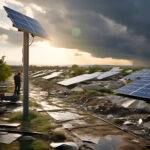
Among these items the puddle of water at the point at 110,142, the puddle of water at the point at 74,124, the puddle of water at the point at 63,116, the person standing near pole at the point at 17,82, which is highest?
the person standing near pole at the point at 17,82

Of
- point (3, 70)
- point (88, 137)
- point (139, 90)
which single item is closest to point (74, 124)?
point (88, 137)

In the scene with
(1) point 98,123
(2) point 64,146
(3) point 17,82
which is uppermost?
(3) point 17,82

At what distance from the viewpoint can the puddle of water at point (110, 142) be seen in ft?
36.9

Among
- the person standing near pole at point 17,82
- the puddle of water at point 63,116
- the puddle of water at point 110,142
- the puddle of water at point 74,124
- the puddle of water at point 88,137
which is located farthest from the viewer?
the person standing near pole at point 17,82

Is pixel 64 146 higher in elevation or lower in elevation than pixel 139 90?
lower

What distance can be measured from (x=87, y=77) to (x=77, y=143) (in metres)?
23.1

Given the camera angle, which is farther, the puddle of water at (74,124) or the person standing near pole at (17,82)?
the person standing near pole at (17,82)

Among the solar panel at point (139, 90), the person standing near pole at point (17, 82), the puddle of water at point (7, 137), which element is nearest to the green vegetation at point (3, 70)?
the person standing near pole at point (17, 82)

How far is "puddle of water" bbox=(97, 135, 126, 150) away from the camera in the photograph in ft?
36.9

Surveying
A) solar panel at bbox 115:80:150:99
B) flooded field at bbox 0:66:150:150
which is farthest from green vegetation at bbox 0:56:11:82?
solar panel at bbox 115:80:150:99

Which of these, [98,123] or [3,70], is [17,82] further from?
[98,123]

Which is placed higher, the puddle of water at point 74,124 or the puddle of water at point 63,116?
the puddle of water at point 63,116

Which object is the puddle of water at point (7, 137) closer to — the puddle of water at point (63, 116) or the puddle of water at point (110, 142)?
the puddle of water at point (110, 142)

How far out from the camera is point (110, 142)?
39.2 ft
